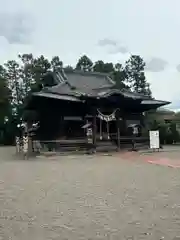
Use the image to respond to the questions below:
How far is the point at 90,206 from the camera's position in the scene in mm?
5969

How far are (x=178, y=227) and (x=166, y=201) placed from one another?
170 cm

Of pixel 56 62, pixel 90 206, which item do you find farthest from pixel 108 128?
pixel 56 62

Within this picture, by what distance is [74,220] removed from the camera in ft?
16.4

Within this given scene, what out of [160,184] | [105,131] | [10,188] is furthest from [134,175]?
[105,131]

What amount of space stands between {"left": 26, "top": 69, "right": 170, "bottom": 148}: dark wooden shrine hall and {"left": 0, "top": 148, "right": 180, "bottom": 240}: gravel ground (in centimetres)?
1059

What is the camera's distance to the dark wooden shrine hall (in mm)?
20375

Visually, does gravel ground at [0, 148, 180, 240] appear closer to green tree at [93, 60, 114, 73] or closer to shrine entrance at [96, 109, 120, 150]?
shrine entrance at [96, 109, 120, 150]

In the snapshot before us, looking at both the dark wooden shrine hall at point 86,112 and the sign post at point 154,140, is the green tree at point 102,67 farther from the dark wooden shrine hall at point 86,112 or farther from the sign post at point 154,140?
the sign post at point 154,140

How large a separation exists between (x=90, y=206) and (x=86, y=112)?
1592 cm

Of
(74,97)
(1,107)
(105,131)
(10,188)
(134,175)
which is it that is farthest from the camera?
(1,107)

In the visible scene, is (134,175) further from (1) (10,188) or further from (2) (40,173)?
(1) (10,188)

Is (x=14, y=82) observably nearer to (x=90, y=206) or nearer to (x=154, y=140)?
(x=154, y=140)

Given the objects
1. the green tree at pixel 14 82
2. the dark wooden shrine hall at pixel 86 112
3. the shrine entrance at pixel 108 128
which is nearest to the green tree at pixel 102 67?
the green tree at pixel 14 82

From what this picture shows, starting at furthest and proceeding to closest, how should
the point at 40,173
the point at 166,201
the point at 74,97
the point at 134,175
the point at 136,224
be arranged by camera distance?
the point at 74,97
the point at 40,173
the point at 134,175
the point at 166,201
the point at 136,224
